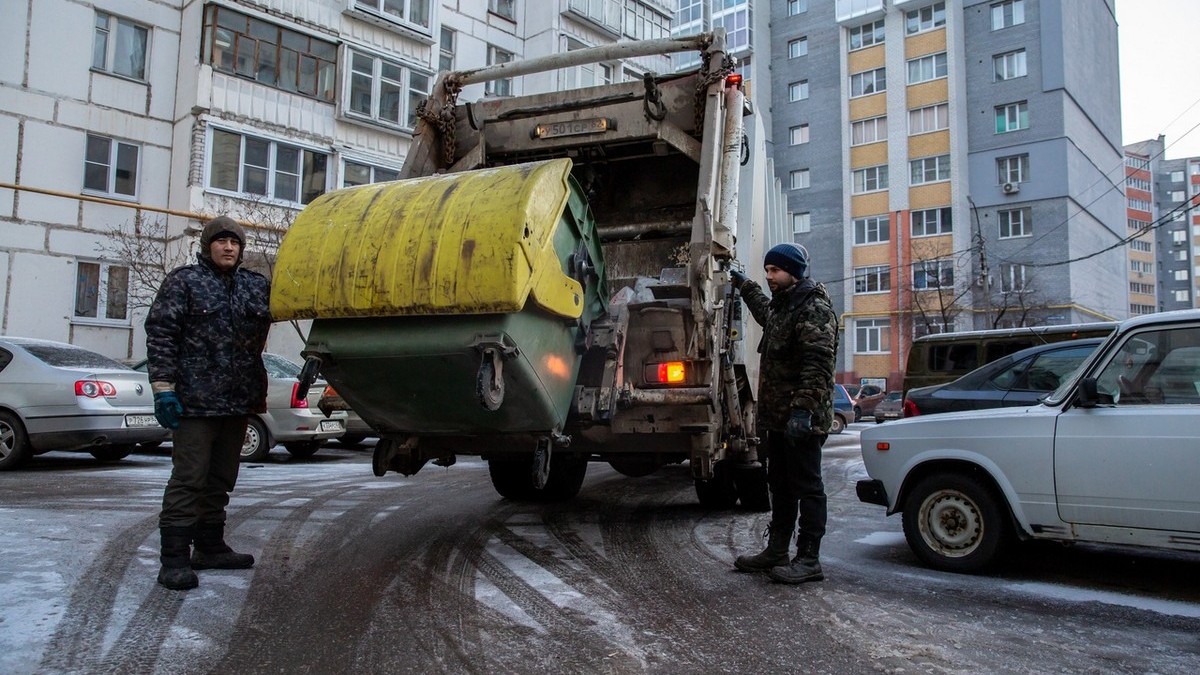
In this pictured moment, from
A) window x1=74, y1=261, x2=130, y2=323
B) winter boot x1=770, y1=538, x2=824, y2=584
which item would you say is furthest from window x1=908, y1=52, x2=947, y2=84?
winter boot x1=770, y1=538, x2=824, y2=584

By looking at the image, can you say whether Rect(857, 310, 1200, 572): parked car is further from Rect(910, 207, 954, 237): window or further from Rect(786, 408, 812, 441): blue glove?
Rect(910, 207, 954, 237): window

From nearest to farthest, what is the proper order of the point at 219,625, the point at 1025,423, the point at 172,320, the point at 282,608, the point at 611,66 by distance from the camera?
1. the point at 219,625
2. the point at 282,608
3. the point at 172,320
4. the point at 1025,423
5. the point at 611,66

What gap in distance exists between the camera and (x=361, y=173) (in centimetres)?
2158

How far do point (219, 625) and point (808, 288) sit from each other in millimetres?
3388

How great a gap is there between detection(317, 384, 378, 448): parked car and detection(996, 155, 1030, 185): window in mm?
33771

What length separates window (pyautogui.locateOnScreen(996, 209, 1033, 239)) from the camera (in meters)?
36.5

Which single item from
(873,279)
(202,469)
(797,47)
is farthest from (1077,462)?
(797,47)

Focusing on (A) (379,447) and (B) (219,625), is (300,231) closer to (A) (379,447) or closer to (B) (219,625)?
(A) (379,447)

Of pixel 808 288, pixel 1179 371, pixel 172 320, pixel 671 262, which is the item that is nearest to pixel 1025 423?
pixel 1179 371

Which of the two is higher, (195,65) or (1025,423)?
(195,65)

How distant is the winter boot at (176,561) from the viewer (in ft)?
13.3

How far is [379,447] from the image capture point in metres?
5.18

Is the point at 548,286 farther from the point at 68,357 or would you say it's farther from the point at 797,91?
the point at 797,91

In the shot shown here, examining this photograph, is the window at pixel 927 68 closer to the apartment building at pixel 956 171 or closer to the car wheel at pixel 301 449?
the apartment building at pixel 956 171
